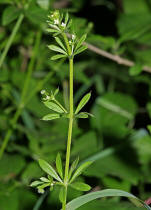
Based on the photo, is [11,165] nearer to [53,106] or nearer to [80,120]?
[80,120]

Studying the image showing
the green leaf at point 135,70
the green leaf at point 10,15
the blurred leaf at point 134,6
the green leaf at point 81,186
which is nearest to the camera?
the green leaf at point 81,186

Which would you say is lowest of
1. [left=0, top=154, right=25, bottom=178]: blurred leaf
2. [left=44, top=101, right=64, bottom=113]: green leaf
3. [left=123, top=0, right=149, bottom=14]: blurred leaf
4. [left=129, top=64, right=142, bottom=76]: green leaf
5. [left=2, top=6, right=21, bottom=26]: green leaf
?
[left=0, top=154, right=25, bottom=178]: blurred leaf

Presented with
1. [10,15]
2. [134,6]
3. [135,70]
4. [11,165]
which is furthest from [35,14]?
[134,6]

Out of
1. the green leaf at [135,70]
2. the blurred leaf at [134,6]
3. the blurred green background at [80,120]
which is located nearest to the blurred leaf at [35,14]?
the blurred green background at [80,120]

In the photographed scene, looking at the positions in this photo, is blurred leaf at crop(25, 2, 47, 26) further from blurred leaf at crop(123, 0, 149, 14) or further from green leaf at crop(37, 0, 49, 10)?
blurred leaf at crop(123, 0, 149, 14)

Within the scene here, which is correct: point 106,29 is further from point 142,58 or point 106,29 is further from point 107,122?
point 107,122

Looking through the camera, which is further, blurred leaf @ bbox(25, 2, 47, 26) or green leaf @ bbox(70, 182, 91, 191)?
blurred leaf @ bbox(25, 2, 47, 26)

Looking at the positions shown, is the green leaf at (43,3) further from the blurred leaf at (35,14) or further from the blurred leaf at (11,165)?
the blurred leaf at (11,165)

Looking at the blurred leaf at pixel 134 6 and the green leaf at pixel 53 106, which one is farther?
the blurred leaf at pixel 134 6

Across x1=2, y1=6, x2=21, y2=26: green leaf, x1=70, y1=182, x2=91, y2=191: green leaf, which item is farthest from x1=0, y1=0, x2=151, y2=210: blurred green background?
x1=70, y1=182, x2=91, y2=191: green leaf
